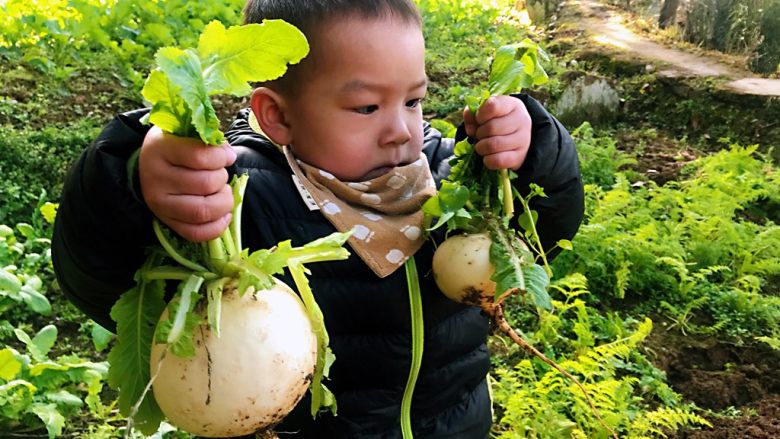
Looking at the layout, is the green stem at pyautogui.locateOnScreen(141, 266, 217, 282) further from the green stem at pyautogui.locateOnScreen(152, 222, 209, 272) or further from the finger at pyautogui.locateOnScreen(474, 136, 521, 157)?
the finger at pyautogui.locateOnScreen(474, 136, 521, 157)

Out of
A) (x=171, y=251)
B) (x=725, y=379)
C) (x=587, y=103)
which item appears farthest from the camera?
(x=587, y=103)

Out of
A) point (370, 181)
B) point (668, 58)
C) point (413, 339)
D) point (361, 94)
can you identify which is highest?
point (361, 94)

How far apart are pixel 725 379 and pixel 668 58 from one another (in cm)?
522

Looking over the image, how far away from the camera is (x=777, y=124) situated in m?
6.32

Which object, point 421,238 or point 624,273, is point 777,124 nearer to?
point 624,273

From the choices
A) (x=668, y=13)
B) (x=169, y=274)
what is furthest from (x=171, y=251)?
(x=668, y=13)

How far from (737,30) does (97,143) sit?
7.93 meters

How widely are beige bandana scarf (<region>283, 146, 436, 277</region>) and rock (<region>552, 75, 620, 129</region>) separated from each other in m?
5.08

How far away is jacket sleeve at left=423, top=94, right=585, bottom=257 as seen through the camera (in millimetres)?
1811

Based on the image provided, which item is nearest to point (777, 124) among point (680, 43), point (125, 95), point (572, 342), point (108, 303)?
point (680, 43)

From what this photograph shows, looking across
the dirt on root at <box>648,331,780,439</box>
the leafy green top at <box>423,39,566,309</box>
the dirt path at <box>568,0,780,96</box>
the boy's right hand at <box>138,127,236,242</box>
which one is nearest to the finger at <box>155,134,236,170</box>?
the boy's right hand at <box>138,127,236,242</box>

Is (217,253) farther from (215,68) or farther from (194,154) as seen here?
(215,68)

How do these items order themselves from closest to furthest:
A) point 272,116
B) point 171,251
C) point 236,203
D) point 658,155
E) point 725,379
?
1. point 171,251
2. point 236,203
3. point 272,116
4. point 725,379
5. point 658,155

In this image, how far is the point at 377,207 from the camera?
1887mm
